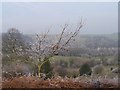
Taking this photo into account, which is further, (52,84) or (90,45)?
(90,45)

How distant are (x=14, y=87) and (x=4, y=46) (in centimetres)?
231

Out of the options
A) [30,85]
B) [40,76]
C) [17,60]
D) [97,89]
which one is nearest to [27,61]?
[17,60]

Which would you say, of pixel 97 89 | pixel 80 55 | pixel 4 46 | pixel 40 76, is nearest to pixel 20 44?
pixel 4 46

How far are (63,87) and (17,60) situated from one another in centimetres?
235

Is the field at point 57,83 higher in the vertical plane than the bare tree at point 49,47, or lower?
lower

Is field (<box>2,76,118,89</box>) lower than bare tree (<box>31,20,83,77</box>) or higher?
lower

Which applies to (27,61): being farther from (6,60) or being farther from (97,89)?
(97,89)

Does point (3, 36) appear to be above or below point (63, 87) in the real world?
above

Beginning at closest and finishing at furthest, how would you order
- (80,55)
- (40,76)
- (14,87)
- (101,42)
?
(14,87)
(40,76)
(80,55)
(101,42)

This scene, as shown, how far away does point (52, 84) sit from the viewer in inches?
254

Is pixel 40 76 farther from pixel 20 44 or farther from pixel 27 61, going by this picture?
pixel 20 44

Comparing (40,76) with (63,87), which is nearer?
(63,87)

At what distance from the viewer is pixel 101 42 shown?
11008mm

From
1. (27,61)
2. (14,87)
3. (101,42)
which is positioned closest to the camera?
(14,87)
